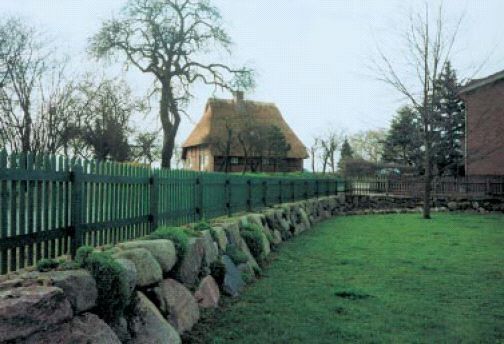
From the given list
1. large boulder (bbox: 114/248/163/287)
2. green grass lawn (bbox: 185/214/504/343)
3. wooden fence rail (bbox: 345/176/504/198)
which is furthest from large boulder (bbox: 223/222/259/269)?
wooden fence rail (bbox: 345/176/504/198)

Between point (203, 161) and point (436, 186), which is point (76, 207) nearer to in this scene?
point (436, 186)

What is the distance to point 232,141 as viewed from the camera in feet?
162

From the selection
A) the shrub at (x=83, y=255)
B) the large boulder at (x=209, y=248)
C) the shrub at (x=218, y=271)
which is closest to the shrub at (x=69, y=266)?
the shrub at (x=83, y=255)

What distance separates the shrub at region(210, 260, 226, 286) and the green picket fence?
37.4 inches

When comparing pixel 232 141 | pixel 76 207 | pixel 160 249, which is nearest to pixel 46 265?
pixel 76 207

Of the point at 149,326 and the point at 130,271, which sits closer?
the point at 130,271

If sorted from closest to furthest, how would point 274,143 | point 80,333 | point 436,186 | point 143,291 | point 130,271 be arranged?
point 80,333
point 130,271
point 143,291
point 436,186
point 274,143

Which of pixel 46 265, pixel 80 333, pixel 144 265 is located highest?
pixel 46 265

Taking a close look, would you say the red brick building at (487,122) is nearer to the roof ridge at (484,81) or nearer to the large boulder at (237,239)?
the roof ridge at (484,81)

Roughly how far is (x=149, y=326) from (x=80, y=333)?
1029 mm

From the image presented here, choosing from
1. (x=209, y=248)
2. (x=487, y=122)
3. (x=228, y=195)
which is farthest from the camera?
(x=487, y=122)

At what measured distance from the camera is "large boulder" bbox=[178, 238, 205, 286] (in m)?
5.46

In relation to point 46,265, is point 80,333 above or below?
below

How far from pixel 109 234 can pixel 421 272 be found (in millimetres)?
5313
